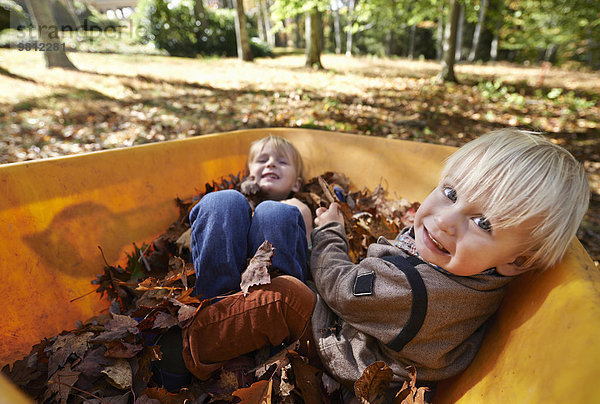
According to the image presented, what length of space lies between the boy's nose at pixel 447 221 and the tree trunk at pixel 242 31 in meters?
11.2

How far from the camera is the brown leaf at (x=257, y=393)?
1.07m

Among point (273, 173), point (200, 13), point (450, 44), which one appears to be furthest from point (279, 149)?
point (200, 13)

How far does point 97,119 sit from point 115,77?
3866 mm

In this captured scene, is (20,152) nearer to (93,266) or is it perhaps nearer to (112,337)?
(93,266)

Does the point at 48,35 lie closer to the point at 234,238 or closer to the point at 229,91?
the point at 229,91

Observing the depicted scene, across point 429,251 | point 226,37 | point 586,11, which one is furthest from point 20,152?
point 586,11

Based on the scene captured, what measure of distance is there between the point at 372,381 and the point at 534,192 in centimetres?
71

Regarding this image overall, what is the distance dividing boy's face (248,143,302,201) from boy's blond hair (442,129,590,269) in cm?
114

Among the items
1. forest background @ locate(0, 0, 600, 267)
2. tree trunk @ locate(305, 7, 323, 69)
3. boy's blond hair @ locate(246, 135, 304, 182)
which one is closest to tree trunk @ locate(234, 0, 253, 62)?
forest background @ locate(0, 0, 600, 267)

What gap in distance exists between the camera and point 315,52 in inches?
407

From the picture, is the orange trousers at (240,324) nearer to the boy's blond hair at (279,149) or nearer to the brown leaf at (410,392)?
the brown leaf at (410,392)

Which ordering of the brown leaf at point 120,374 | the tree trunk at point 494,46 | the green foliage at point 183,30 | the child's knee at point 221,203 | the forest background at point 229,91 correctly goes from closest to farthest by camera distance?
the brown leaf at point 120,374
the child's knee at point 221,203
the forest background at point 229,91
the green foliage at point 183,30
the tree trunk at point 494,46

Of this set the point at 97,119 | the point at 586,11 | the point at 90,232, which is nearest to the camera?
the point at 90,232

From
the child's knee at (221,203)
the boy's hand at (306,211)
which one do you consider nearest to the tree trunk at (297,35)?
the boy's hand at (306,211)
